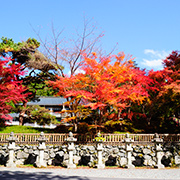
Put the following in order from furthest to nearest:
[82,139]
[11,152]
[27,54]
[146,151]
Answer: [27,54] → [82,139] → [146,151] → [11,152]

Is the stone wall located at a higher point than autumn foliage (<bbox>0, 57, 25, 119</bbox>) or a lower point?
lower

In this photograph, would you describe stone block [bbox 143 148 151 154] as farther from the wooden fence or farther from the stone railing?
the wooden fence

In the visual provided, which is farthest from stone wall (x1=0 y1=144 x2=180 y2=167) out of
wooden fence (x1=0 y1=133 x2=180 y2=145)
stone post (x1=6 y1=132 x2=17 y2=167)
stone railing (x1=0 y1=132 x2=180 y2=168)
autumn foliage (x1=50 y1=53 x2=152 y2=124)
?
autumn foliage (x1=50 y1=53 x2=152 y2=124)

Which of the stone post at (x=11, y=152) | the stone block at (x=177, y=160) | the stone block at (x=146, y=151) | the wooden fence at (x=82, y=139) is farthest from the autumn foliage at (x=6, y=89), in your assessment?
Answer: the stone block at (x=177, y=160)

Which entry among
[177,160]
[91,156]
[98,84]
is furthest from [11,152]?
[177,160]

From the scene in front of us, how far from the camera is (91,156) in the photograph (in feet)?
40.0

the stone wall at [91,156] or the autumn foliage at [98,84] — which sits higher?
the autumn foliage at [98,84]

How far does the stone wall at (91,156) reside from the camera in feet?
38.8

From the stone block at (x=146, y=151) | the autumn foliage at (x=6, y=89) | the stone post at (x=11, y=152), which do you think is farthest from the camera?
the autumn foliage at (x=6, y=89)

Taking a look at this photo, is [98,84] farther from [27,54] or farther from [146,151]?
[27,54]

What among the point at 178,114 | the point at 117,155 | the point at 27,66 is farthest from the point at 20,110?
the point at 178,114

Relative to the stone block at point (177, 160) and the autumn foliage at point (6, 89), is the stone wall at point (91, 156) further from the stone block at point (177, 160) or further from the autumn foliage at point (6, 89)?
the autumn foliage at point (6, 89)

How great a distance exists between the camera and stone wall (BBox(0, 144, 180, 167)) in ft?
38.8

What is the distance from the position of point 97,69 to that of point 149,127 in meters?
8.45
